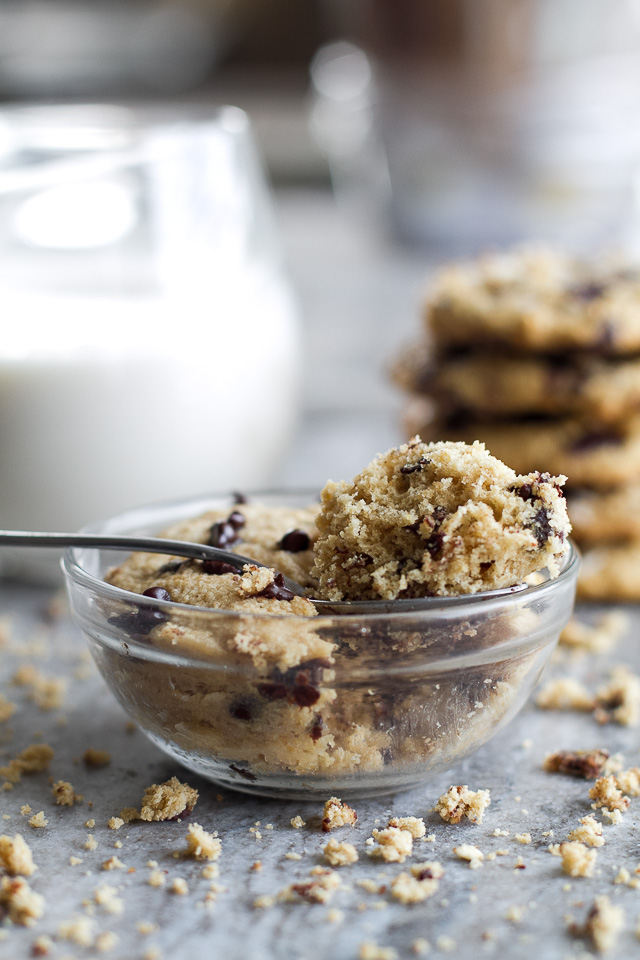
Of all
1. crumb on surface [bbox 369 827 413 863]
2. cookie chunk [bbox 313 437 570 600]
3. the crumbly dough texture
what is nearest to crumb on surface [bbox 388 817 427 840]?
crumb on surface [bbox 369 827 413 863]

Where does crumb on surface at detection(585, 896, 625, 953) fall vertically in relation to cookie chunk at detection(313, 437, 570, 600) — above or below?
below

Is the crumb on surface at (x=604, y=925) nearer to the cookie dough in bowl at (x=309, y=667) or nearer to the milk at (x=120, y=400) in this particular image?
the cookie dough in bowl at (x=309, y=667)

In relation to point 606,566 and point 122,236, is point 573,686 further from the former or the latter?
point 122,236

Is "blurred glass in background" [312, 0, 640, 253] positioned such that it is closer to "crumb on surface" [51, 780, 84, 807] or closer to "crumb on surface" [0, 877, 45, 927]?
"crumb on surface" [51, 780, 84, 807]

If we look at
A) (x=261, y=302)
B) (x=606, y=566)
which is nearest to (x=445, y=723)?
(x=606, y=566)

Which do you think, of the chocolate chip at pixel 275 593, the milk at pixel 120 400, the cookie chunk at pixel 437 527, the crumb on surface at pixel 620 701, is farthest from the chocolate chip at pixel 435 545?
the milk at pixel 120 400

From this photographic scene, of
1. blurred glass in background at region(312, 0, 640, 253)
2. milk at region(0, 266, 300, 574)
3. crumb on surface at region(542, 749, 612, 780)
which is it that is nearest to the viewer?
crumb on surface at region(542, 749, 612, 780)
